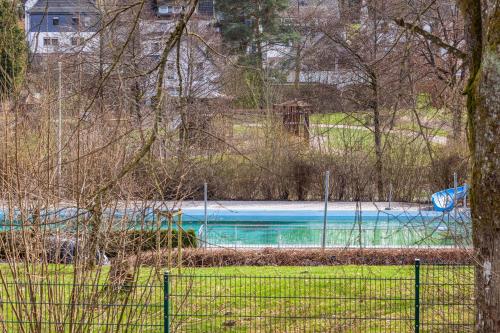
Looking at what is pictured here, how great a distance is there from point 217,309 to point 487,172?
4.44 m

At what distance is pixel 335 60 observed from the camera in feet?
89.9

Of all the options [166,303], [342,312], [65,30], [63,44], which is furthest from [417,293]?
[65,30]

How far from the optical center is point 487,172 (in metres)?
5.92

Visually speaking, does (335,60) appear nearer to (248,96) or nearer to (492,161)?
(248,96)

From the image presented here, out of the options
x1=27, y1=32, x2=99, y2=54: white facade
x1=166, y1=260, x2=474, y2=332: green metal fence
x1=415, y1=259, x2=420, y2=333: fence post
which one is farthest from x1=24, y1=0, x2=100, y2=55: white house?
x1=415, y1=259, x2=420, y2=333: fence post

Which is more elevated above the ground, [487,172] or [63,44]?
[63,44]

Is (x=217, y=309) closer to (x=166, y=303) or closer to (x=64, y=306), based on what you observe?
(x=166, y=303)

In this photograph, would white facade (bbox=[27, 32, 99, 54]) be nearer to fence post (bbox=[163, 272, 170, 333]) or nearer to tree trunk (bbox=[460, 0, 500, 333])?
fence post (bbox=[163, 272, 170, 333])

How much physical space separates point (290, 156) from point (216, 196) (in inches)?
107

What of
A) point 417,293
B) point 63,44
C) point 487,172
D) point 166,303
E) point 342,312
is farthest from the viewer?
point 63,44

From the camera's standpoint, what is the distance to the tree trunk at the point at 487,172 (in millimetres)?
5809

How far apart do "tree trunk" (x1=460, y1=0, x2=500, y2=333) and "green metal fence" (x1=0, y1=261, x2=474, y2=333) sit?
4.22 feet

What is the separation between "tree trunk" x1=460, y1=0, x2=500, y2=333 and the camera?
19.1ft

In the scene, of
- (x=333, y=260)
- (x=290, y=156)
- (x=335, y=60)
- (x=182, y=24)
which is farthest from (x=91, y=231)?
(x=335, y=60)
